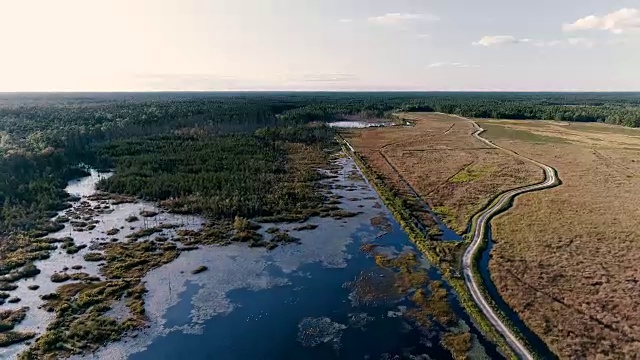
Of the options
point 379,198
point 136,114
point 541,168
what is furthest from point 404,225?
point 136,114

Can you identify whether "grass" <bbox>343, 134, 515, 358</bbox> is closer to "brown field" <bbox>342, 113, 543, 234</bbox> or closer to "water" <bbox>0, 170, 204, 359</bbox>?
"brown field" <bbox>342, 113, 543, 234</bbox>

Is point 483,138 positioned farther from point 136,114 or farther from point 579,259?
point 136,114

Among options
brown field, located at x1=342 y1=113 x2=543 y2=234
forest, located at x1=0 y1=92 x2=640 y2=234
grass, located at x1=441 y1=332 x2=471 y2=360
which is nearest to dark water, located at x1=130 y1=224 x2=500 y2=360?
grass, located at x1=441 y1=332 x2=471 y2=360

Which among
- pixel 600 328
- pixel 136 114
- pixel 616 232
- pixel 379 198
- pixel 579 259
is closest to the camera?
pixel 600 328

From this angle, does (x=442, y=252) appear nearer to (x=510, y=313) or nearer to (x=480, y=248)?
(x=480, y=248)

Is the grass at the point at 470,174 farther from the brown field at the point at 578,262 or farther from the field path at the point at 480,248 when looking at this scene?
the brown field at the point at 578,262
